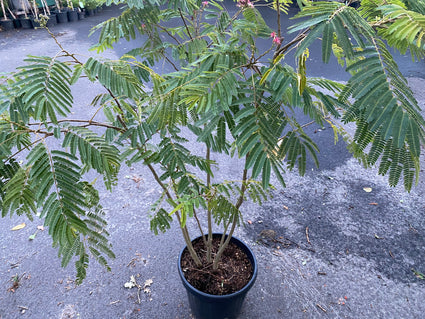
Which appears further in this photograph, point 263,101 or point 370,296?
point 370,296

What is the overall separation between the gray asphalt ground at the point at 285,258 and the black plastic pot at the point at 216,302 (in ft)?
0.61

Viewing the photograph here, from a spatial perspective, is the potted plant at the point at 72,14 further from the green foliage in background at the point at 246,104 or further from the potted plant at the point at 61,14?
the green foliage in background at the point at 246,104

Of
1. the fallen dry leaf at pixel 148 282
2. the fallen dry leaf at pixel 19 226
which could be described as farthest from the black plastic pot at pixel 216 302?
the fallen dry leaf at pixel 19 226

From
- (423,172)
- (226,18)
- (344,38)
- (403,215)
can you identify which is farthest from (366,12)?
(423,172)

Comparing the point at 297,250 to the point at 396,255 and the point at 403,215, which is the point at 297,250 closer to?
the point at 396,255

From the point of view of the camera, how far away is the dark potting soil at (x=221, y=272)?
1.91 metres

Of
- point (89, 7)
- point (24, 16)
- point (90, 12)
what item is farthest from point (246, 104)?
point (90, 12)

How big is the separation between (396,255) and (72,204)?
98.2 inches

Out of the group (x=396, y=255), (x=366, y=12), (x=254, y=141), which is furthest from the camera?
(x=396, y=255)

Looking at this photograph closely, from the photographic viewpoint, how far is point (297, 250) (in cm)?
256

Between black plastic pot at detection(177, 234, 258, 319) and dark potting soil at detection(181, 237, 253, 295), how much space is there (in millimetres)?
57

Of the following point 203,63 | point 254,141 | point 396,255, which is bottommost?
point 396,255

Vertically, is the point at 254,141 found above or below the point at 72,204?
above

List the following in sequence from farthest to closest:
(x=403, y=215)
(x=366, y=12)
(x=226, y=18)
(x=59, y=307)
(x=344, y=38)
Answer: (x=403, y=215) → (x=59, y=307) → (x=226, y=18) → (x=366, y=12) → (x=344, y=38)
